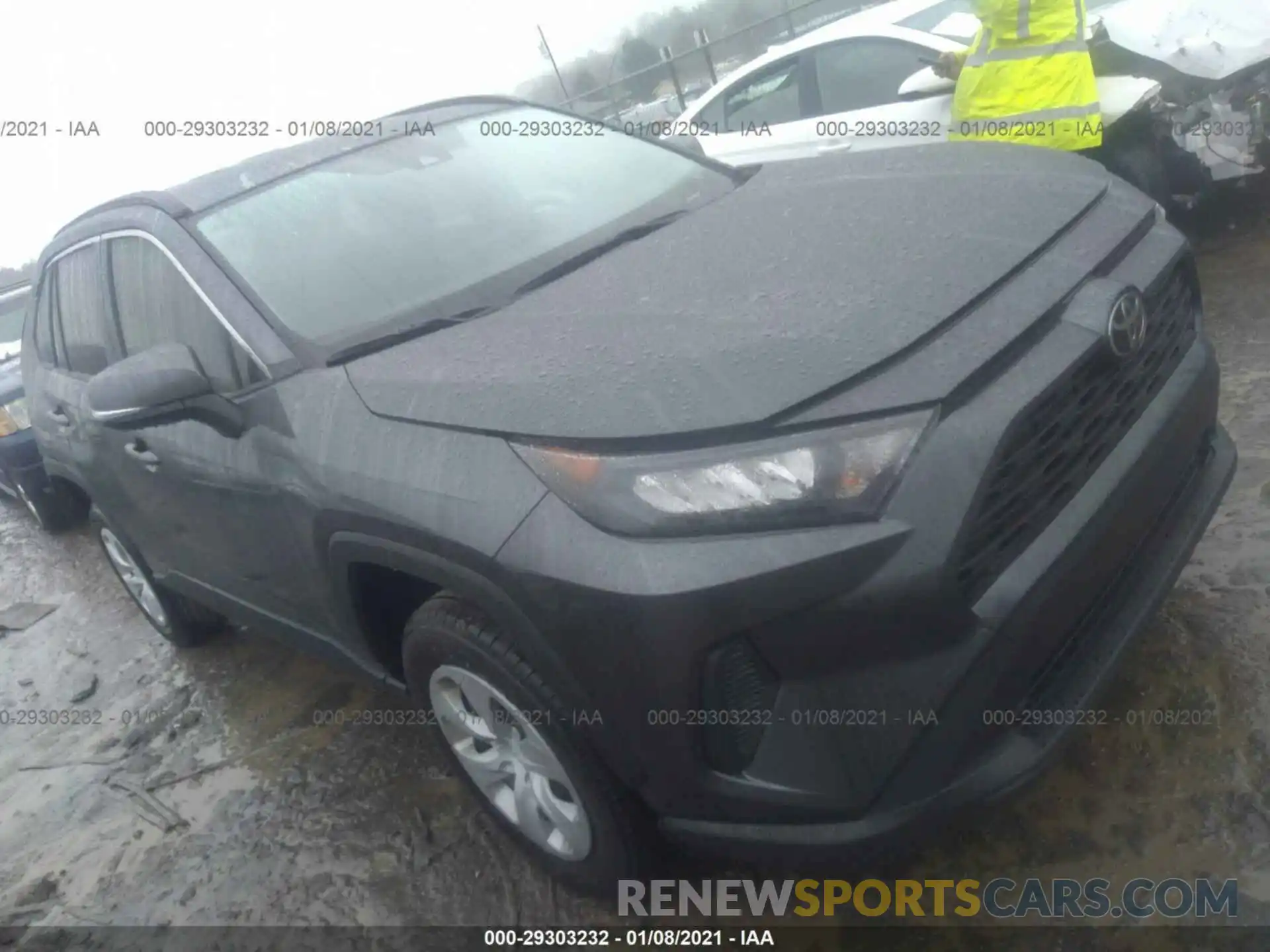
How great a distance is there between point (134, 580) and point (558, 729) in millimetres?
3119

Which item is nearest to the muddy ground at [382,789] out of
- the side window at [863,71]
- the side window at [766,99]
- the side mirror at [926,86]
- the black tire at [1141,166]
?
the black tire at [1141,166]

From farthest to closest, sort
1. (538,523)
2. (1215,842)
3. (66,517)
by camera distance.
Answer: (66,517), (1215,842), (538,523)

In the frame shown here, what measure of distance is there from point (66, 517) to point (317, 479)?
5160 millimetres

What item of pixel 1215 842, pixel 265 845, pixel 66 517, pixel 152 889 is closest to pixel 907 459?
pixel 1215 842

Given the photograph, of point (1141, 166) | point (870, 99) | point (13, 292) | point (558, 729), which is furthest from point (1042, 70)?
point (13, 292)

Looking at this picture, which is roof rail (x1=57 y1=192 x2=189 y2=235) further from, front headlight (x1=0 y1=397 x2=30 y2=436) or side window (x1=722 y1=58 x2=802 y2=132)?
side window (x1=722 y1=58 x2=802 y2=132)

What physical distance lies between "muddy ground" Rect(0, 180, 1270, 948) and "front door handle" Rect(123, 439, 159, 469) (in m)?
0.83

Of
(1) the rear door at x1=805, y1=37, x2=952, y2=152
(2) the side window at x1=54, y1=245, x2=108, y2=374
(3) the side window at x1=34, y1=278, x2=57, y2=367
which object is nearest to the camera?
(2) the side window at x1=54, y1=245, x2=108, y2=374

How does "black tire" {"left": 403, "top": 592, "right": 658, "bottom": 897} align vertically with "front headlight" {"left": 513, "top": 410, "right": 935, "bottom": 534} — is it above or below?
below

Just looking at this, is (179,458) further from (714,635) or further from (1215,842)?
(1215,842)

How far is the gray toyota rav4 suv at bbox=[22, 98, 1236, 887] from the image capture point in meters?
1.66

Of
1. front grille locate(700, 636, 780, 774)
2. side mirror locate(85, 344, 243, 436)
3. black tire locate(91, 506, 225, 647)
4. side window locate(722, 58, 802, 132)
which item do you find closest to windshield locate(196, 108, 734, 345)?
side mirror locate(85, 344, 243, 436)

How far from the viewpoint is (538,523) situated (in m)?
1.76

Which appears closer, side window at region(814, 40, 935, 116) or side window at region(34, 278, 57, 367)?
side window at region(34, 278, 57, 367)
